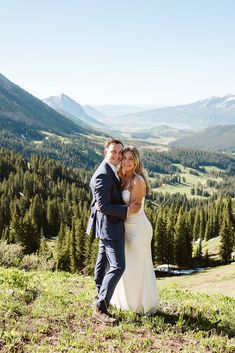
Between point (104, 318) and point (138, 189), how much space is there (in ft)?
12.0

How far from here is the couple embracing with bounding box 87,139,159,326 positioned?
35.7ft

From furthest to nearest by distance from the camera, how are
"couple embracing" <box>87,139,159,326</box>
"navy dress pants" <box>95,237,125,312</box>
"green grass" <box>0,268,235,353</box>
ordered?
"navy dress pants" <box>95,237,125,312</box>
"couple embracing" <box>87,139,159,326</box>
"green grass" <box>0,268,235,353</box>

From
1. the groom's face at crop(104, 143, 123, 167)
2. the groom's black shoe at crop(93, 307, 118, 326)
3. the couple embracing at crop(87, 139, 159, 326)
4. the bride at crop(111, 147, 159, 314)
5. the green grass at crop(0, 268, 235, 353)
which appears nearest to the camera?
the green grass at crop(0, 268, 235, 353)

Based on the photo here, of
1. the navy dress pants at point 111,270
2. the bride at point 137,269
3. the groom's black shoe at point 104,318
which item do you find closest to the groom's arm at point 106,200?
the bride at point 137,269

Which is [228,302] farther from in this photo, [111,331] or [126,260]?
[111,331]

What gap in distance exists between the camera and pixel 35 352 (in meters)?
8.70

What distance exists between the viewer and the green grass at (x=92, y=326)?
9.27 m

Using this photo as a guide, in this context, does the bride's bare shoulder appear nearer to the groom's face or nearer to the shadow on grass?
the groom's face

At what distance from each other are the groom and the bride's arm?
142mm

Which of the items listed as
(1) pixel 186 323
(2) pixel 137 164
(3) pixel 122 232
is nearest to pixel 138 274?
(3) pixel 122 232

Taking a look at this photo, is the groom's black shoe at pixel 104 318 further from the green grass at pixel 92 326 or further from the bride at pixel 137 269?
the bride at pixel 137 269

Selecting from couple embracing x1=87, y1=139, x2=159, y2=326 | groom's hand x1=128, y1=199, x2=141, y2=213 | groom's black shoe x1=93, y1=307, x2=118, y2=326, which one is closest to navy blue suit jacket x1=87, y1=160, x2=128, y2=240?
couple embracing x1=87, y1=139, x2=159, y2=326

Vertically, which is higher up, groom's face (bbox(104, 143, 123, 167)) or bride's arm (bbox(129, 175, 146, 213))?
groom's face (bbox(104, 143, 123, 167))

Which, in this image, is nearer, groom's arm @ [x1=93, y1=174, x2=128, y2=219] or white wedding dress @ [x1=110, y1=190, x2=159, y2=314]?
groom's arm @ [x1=93, y1=174, x2=128, y2=219]
